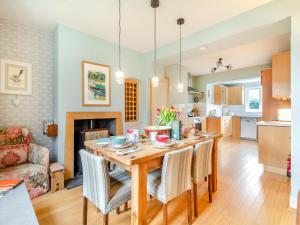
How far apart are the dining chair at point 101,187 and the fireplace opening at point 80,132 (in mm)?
1319

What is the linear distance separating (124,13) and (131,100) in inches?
79.6

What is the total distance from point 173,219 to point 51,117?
9.11 ft

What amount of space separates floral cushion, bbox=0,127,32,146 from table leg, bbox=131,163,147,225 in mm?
2247

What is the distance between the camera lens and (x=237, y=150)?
15.5 feet

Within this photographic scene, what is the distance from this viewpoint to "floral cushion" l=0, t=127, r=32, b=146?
8.08 feet

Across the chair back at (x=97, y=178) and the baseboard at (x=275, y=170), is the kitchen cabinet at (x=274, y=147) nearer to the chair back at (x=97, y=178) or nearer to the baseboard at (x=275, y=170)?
the baseboard at (x=275, y=170)

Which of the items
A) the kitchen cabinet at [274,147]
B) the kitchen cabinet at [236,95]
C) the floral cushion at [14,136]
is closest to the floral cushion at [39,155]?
the floral cushion at [14,136]

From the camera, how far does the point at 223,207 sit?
2.04m

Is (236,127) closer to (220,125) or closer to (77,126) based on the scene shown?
(220,125)

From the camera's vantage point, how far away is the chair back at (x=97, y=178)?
139 cm

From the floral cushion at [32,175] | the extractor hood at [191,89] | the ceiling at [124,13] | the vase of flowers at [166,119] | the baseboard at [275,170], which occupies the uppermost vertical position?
the ceiling at [124,13]

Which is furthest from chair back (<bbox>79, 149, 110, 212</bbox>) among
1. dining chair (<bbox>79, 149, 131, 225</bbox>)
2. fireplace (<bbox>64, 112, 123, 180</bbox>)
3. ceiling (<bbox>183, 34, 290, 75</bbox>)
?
ceiling (<bbox>183, 34, 290, 75</bbox>)

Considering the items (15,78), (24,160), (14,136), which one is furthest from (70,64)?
(24,160)

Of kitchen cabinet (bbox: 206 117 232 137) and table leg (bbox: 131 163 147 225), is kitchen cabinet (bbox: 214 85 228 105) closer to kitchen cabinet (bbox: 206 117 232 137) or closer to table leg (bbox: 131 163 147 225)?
kitchen cabinet (bbox: 206 117 232 137)
